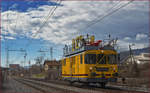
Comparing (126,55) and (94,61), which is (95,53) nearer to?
(94,61)

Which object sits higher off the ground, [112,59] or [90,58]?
Result: [90,58]

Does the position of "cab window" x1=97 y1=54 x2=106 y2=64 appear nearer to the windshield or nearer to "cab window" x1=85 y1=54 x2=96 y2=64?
"cab window" x1=85 y1=54 x2=96 y2=64

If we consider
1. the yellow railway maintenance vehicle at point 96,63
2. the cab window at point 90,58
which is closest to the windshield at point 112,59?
the yellow railway maintenance vehicle at point 96,63

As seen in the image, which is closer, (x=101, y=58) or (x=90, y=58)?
(x=90, y=58)

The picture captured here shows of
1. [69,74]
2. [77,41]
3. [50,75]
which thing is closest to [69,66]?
[69,74]

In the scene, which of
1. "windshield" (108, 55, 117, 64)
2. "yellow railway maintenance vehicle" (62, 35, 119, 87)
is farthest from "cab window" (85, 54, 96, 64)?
"windshield" (108, 55, 117, 64)

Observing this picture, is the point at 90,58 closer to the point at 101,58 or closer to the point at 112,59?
the point at 101,58

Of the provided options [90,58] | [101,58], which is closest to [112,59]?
[101,58]

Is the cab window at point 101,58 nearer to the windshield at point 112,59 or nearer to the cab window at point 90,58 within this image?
the cab window at point 90,58

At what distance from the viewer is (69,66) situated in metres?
20.5

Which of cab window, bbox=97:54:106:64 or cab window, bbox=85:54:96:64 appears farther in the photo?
cab window, bbox=97:54:106:64

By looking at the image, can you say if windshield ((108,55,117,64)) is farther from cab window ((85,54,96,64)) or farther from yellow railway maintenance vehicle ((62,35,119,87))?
cab window ((85,54,96,64))

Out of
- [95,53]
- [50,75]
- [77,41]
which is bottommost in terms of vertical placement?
[50,75]

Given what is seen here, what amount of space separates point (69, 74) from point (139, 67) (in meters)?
13.3
